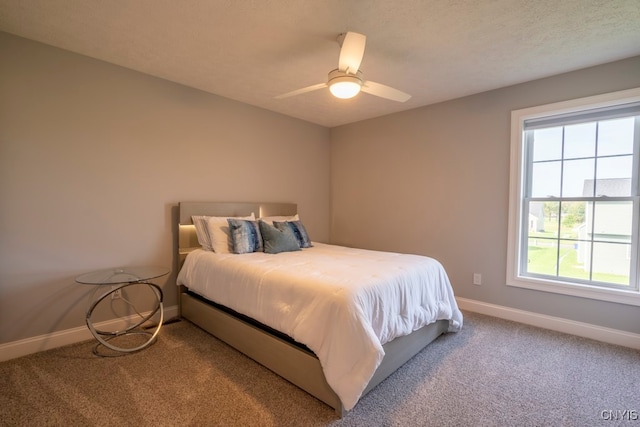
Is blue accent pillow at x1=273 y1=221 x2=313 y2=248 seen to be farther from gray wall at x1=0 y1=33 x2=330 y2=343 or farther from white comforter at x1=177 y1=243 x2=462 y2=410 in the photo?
gray wall at x1=0 y1=33 x2=330 y2=343

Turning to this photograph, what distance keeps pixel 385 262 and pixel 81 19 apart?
9.36ft

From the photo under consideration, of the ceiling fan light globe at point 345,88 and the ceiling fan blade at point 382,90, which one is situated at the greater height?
the ceiling fan blade at point 382,90

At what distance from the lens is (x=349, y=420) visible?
5.39 feet

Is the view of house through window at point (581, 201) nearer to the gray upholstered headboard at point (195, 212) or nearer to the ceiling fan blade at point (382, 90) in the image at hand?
the ceiling fan blade at point (382, 90)

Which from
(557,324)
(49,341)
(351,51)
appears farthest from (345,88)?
(49,341)

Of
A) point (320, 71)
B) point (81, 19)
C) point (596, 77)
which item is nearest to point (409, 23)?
point (320, 71)

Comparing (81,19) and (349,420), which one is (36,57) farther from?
(349,420)

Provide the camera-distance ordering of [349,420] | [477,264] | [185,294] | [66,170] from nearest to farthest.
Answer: [349,420], [66,170], [185,294], [477,264]

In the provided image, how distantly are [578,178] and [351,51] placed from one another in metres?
2.55

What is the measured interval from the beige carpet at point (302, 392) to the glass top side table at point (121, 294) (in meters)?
0.14

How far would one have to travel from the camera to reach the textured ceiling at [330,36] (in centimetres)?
188

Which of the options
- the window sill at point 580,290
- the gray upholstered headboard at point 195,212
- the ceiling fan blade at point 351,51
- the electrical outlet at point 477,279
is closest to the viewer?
the ceiling fan blade at point 351,51

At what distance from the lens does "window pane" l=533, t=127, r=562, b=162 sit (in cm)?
294

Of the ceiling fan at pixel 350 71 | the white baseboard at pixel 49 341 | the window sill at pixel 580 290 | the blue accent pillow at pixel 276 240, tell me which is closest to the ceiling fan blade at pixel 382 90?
the ceiling fan at pixel 350 71
